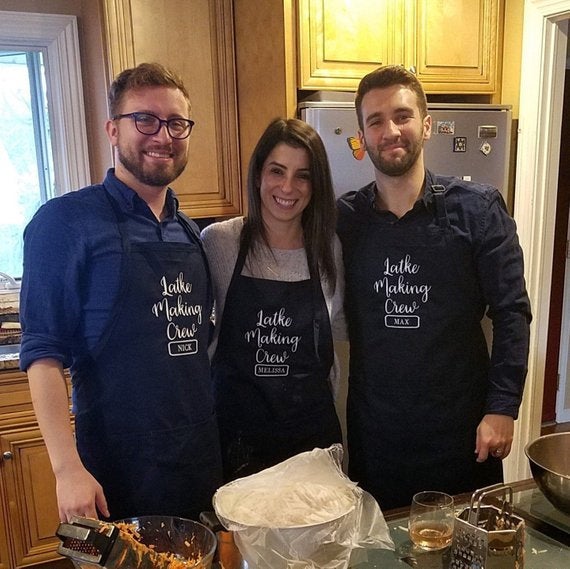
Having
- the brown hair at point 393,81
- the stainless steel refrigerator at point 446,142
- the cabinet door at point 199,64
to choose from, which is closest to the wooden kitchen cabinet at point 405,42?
the stainless steel refrigerator at point 446,142

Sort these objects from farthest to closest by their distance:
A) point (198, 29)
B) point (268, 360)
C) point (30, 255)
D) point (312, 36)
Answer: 1. point (198, 29)
2. point (312, 36)
3. point (268, 360)
4. point (30, 255)

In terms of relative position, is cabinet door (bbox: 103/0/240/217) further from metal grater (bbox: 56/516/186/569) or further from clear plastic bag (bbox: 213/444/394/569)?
metal grater (bbox: 56/516/186/569)

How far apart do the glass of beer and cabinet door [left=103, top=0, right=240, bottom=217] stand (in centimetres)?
167

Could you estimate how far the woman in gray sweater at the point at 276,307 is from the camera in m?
1.54

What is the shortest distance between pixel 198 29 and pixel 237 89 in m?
0.26

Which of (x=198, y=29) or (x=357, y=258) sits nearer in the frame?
(x=357, y=258)

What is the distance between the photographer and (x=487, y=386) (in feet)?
5.23

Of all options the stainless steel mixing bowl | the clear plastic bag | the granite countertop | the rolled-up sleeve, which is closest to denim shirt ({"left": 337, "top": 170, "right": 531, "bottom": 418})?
the rolled-up sleeve

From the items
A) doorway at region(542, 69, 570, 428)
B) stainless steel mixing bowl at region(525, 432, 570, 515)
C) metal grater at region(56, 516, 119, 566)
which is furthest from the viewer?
doorway at region(542, 69, 570, 428)

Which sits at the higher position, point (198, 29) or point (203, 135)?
point (198, 29)

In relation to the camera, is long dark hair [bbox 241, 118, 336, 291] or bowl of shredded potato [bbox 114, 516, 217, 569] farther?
long dark hair [bbox 241, 118, 336, 291]

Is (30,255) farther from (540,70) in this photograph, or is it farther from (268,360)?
(540,70)

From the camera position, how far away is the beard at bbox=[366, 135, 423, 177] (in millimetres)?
1554

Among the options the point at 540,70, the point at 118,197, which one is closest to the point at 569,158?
the point at 540,70
